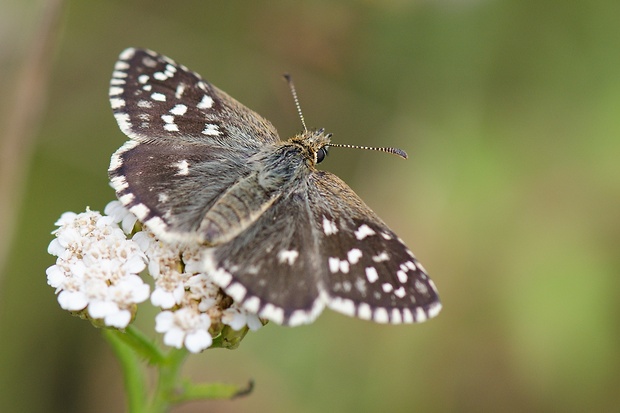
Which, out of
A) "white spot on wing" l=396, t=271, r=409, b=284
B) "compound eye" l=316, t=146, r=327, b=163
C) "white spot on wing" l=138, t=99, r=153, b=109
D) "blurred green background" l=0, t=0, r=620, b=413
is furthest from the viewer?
"blurred green background" l=0, t=0, r=620, b=413

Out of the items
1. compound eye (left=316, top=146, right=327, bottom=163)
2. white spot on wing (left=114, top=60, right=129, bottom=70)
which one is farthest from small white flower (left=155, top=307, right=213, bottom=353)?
white spot on wing (left=114, top=60, right=129, bottom=70)

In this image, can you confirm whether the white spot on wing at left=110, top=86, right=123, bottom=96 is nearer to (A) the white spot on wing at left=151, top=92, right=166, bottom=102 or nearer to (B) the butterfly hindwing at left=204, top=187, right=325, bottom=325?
(A) the white spot on wing at left=151, top=92, right=166, bottom=102

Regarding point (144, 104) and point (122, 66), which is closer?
point (144, 104)

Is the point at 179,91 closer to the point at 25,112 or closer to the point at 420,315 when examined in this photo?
the point at 25,112

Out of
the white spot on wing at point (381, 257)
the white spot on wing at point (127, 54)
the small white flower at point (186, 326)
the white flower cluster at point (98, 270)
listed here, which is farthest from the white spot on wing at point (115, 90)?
the white spot on wing at point (381, 257)

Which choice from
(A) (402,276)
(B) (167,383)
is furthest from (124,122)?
(A) (402,276)

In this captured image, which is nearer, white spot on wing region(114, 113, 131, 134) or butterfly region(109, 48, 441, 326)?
butterfly region(109, 48, 441, 326)
